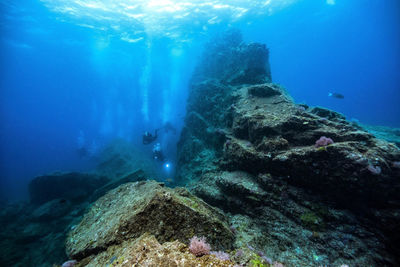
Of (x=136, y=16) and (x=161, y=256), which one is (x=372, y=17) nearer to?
(x=136, y=16)

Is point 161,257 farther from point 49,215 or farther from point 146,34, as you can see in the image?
point 146,34

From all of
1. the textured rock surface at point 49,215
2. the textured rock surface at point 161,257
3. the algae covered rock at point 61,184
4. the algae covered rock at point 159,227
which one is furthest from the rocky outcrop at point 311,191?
the algae covered rock at point 61,184

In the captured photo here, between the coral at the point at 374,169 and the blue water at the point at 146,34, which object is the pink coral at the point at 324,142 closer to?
the coral at the point at 374,169

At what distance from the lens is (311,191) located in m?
4.87

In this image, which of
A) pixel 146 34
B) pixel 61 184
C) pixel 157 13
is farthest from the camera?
pixel 146 34

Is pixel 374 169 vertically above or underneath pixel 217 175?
above

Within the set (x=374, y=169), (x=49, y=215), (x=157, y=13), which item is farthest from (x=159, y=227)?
(x=157, y=13)

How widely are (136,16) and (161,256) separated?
32196 mm

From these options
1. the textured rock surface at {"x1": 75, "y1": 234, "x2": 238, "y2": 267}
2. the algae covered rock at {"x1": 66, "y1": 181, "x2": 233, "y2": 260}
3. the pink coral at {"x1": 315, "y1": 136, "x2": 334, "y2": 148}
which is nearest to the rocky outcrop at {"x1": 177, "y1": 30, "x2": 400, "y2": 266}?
the pink coral at {"x1": 315, "y1": 136, "x2": 334, "y2": 148}

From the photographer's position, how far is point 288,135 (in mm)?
6031

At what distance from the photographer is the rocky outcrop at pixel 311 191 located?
3.92m

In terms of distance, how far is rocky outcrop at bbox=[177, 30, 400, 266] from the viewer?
3.92 m

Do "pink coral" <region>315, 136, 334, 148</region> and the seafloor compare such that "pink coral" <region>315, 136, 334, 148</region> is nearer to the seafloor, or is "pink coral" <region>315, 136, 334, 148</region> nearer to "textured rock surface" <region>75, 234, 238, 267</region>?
the seafloor

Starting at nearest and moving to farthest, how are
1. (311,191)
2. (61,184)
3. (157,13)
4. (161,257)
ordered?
(161,257) < (311,191) < (61,184) < (157,13)
